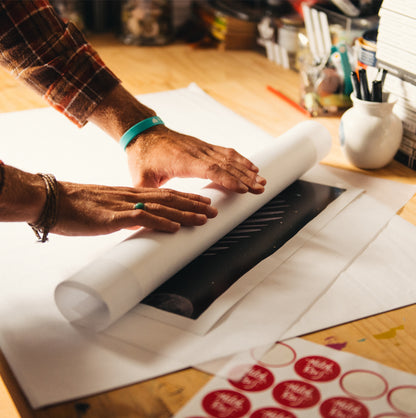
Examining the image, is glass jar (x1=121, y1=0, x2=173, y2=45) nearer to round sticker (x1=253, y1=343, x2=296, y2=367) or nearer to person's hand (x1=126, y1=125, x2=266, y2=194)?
person's hand (x1=126, y1=125, x2=266, y2=194)

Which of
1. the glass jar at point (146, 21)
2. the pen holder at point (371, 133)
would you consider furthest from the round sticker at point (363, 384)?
the glass jar at point (146, 21)

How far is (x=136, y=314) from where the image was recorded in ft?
2.38

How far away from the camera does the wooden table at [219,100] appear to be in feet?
1.96

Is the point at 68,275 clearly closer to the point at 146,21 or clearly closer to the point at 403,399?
the point at 403,399

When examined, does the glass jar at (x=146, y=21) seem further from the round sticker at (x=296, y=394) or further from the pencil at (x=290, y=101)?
the round sticker at (x=296, y=394)

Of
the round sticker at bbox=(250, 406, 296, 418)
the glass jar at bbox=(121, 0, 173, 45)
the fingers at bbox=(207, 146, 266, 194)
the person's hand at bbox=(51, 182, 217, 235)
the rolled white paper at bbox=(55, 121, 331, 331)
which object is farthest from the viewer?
the glass jar at bbox=(121, 0, 173, 45)

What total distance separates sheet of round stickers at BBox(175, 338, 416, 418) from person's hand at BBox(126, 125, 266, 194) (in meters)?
0.35

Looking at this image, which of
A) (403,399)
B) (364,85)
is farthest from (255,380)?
(364,85)

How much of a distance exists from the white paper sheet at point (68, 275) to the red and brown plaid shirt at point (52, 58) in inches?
5.7

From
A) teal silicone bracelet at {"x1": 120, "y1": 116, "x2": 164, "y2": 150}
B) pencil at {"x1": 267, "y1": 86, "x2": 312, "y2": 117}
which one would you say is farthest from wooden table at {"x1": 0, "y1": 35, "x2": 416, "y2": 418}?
teal silicone bracelet at {"x1": 120, "y1": 116, "x2": 164, "y2": 150}

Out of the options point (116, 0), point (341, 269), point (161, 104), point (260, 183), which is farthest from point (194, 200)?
point (116, 0)

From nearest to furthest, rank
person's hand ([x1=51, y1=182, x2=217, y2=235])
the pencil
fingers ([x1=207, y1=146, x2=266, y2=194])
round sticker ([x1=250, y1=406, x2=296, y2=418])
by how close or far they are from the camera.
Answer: round sticker ([x1=250, y1=406, x2=296, y2=418]) < person's hand ([x1=51, y1=182, x2=217, y2=235]) < fingers ([x1=207, y1=146, x2=266, y2=194]) < the pencil

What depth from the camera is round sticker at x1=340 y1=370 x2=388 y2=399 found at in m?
0.60

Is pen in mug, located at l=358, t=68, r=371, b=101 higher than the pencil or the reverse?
higher
